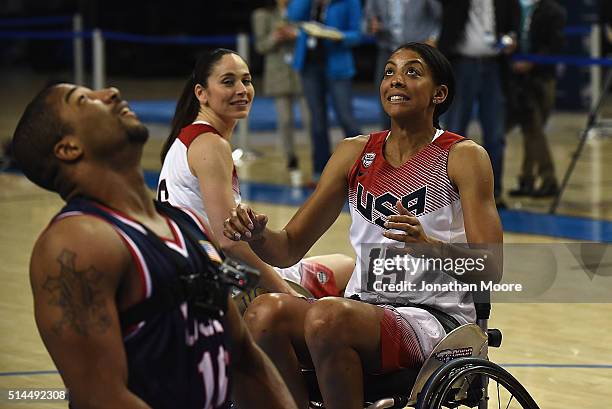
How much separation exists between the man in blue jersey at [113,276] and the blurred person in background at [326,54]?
7.59 meters

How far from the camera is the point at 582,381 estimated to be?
509 centimetres

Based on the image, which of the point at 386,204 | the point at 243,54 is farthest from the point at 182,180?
the point at 243,54

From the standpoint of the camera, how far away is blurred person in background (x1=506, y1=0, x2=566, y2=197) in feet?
31.1

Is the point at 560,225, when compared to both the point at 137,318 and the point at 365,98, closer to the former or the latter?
the point at 137,318

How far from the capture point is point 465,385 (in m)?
3.65

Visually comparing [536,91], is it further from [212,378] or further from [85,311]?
[85,311]

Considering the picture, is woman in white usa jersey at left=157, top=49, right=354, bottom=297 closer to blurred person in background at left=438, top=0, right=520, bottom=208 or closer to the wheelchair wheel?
the wheelchair wheel

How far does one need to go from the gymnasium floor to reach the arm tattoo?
2.55 meters

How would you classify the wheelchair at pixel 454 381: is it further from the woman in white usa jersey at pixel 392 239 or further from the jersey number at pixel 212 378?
the jersey number at pixel 212 378

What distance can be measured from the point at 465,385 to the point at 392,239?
1.55 feet

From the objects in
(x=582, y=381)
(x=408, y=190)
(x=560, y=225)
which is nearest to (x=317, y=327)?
(x=408, y=190)

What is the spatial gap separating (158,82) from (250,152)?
1019cm

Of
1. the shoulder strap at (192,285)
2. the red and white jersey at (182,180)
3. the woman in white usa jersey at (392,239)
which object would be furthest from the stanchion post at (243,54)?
the shoulder strap at (192,285)

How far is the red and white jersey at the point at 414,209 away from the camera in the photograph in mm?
3895
